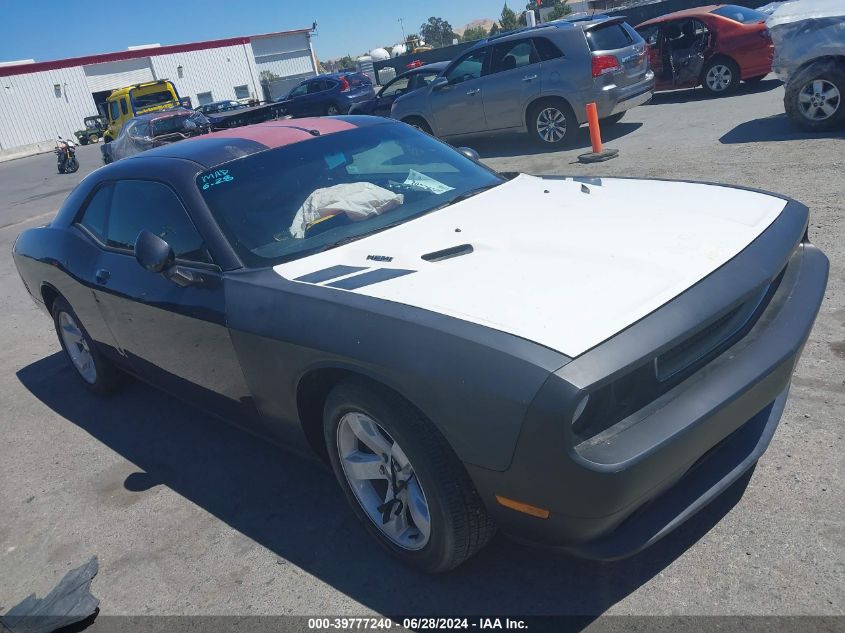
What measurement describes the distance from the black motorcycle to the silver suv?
51.9ft

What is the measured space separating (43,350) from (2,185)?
70.9ft

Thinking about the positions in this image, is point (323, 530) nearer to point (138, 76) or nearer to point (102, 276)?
point (102, 276)

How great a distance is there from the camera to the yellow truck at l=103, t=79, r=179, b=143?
26.0 meters

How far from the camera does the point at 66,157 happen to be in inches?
918

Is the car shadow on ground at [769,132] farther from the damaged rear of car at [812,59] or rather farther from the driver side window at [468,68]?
the driver side window at [468,68]

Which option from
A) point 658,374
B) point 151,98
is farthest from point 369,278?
point 151,98

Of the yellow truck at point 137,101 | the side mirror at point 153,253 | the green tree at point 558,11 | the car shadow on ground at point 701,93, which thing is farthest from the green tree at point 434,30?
the side mirror at point 153,253

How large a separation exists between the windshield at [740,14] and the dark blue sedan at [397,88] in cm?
505

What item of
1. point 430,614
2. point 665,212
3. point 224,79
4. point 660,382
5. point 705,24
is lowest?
point 430,614

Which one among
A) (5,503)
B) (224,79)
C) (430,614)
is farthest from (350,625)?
(224,79)

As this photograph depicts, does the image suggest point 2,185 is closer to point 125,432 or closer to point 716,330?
point 125,432

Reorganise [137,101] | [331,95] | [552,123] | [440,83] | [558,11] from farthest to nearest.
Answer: [558,11] < [137,101] < [331,95] < [440,83] < [552,123]

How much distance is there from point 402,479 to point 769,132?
8289 millimetres

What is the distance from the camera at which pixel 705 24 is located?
40.8ft
